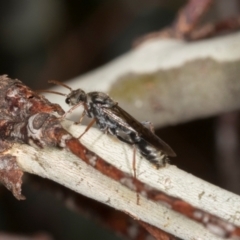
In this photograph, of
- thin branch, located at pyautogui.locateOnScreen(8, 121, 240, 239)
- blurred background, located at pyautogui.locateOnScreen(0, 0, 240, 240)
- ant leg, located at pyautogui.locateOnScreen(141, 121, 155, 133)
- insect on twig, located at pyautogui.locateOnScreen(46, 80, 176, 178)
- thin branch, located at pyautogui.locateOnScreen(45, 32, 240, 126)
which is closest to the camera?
thin branch, located at pyautogui.locateOnScreen(8, 121, 240, 239)

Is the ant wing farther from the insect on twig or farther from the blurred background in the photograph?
the blurred background

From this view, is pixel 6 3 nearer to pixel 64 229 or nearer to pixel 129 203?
pixel 64 229

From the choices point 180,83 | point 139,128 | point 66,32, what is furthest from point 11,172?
point 66,32

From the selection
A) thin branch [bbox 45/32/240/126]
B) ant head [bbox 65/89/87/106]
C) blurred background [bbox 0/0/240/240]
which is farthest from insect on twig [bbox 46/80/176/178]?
blurred background [bbox 0/0/240/240]

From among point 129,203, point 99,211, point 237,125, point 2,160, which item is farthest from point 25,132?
point 237,125

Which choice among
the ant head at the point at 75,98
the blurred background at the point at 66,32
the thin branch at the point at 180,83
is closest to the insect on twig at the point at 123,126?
the ant head at the point at 75,98

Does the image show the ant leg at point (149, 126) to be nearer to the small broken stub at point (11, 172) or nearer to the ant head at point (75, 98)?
the ant head at point (75, 98)
